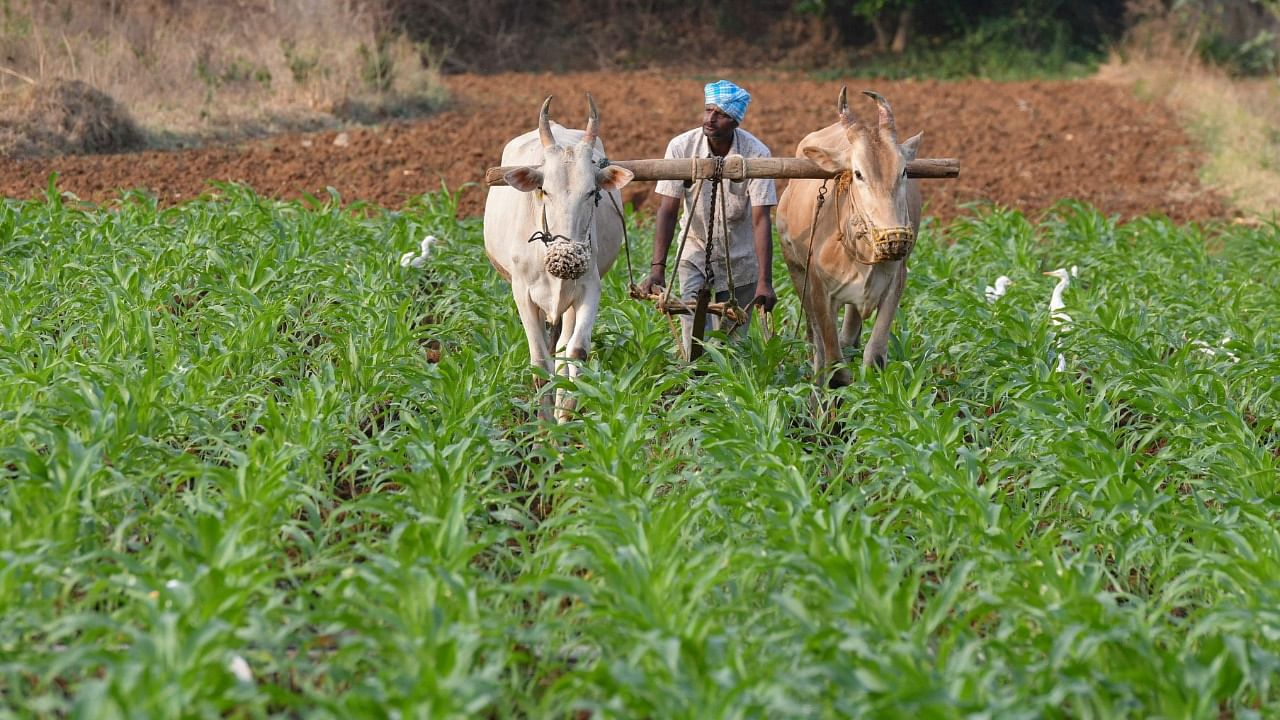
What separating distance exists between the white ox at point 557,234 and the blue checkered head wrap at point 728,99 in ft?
1.71

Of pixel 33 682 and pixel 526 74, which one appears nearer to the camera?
pixel 33 682

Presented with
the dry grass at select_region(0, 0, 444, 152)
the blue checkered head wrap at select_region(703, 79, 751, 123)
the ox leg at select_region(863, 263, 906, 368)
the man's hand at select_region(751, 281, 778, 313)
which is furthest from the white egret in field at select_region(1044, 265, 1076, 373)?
the dry grass at select_region(0, 0, 444, 152)

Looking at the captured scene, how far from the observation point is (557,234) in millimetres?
5742

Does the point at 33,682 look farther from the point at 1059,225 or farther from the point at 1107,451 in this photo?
the point at 1059,225

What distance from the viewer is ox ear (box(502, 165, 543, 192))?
18.6ft

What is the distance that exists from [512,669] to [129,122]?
10300 mm

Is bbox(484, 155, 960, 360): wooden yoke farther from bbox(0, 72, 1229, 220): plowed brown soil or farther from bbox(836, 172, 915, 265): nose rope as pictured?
bbox(0, 72, 1229, 220): plowed brown soil

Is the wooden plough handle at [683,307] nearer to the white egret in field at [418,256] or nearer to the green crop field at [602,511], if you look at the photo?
the green crop field at [602,511]

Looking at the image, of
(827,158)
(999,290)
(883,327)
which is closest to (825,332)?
(883,327)

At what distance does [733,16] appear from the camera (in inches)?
1024

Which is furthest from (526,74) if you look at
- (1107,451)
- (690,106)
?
(1107,451)

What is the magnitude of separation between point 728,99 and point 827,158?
20.6 inches

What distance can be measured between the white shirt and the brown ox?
21 centimetres

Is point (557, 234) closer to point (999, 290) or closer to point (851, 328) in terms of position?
point (851, 328)
